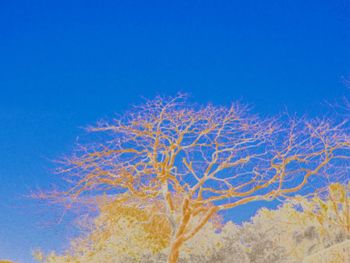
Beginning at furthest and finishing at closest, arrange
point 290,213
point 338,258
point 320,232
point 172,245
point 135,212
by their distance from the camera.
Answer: point 290,213, point 135,212, point 320,232, point 172,245, point 338,258

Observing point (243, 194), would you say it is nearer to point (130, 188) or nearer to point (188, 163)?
point (188, 163)

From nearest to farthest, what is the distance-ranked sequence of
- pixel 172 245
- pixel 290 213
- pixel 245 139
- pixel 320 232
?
pixel 172 245 < pixel 245 139 < pixel 320 232 < pixel 290 213

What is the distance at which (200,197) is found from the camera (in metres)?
14.3

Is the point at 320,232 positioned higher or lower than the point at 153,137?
lower

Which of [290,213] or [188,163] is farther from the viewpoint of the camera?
[290,213]

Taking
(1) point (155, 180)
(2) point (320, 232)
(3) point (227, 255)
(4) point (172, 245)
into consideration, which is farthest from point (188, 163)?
(2) point (320, 232)

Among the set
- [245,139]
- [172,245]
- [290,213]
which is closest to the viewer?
[172,245]

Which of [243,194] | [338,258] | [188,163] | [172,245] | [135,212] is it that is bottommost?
[338,258]

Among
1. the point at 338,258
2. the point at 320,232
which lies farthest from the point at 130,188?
the point at 320,232

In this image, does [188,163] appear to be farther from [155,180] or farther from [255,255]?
[255,255]

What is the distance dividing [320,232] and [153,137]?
24.8 ft

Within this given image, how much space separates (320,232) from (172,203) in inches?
263

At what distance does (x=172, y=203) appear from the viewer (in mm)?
14602

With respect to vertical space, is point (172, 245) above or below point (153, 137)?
below
